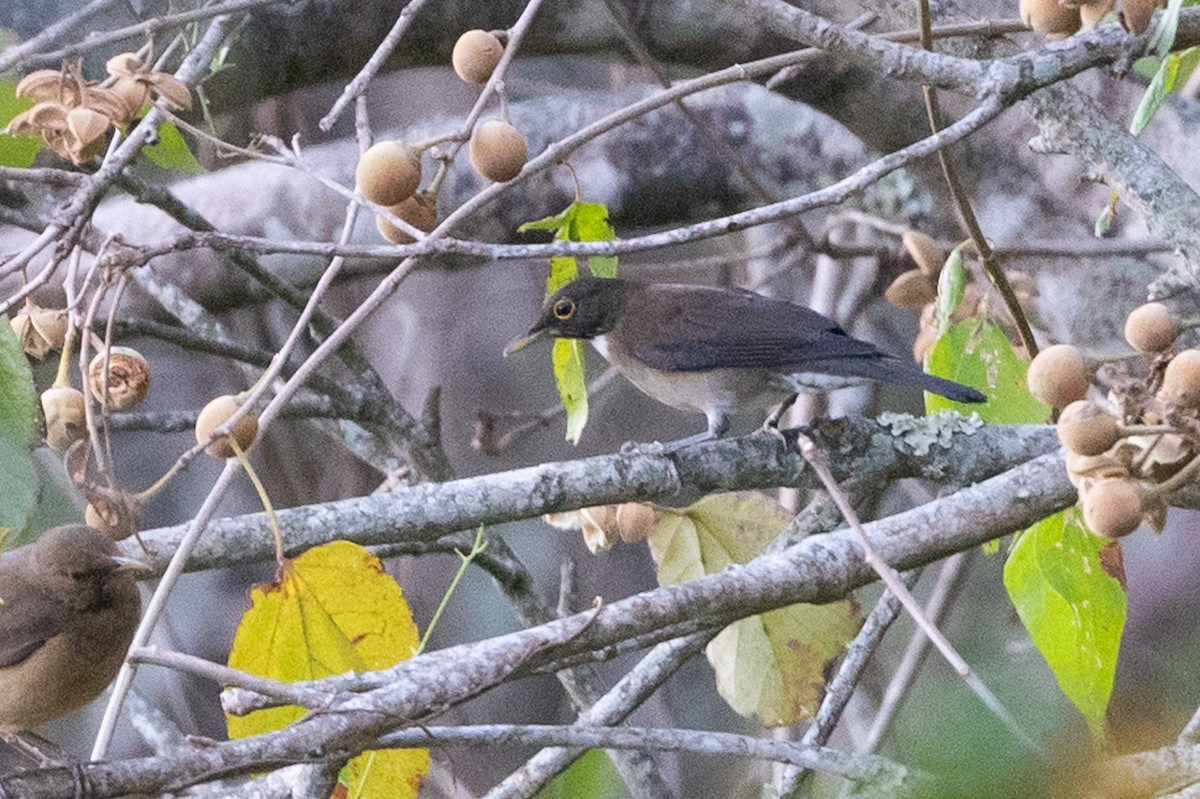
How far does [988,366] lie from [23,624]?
1808 mm

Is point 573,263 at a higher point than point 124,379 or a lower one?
higher

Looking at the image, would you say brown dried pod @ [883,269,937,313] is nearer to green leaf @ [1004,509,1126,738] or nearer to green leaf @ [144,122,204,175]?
green leaf @ [1004,509,1126,738]

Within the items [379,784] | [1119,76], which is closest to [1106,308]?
[1119,76]

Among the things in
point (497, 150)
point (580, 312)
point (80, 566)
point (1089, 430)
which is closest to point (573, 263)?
point (497, 150)

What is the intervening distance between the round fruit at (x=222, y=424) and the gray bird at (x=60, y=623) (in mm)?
630

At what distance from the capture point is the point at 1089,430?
4.80 feet

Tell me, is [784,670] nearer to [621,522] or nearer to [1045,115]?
[621,522]

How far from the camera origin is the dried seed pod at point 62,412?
2.08 meters

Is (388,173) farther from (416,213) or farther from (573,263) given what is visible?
(573,263)

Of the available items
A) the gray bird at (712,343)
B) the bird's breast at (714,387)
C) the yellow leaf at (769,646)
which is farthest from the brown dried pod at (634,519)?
the bird's breast at (714,387)

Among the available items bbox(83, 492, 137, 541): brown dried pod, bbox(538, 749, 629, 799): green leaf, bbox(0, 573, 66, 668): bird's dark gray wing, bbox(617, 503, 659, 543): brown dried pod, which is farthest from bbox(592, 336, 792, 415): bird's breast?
bbox(83, 492, 137, 541): brown dried pod

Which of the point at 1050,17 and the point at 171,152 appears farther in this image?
the point at 171,152

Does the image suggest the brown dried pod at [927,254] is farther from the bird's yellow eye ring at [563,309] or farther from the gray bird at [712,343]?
the bird's yellow eye ring at [563,309]

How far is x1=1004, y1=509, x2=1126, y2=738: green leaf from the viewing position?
1.95 m
